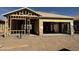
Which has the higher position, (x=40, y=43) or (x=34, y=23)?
(x=34, y=23)

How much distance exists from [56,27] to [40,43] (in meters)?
0.48

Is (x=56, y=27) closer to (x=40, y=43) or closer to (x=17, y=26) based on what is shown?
(x=40, y=43)

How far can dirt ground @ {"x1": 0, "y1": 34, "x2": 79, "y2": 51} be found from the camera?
6090 mm

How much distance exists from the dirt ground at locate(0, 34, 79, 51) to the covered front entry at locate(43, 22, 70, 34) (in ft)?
0.35

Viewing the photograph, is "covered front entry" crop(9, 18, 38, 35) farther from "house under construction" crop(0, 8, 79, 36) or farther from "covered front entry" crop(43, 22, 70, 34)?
"covered front entry" crop(43, 22, 70, 34)

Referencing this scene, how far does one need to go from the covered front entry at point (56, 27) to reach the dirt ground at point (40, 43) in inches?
4.2

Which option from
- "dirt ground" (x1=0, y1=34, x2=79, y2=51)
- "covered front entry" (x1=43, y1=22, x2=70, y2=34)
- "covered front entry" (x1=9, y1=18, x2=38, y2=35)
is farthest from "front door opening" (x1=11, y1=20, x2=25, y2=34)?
"covered front entry" (x1=43, y1=22, x2=70, y2=34)

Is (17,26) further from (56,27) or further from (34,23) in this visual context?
(56,27)

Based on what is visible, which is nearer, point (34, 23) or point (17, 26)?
point (17, 26)

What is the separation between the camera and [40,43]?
20.3ft

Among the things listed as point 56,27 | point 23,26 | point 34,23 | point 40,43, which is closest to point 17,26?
point 23,26

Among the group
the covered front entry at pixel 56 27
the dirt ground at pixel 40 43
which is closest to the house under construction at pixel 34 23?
the covered front entry at pixel 56 27
